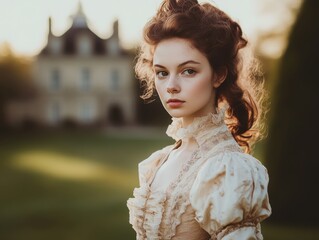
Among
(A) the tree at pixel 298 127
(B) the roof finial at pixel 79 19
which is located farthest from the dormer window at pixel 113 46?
(A) the tree at pixel 298 127

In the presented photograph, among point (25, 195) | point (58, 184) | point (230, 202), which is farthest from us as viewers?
point (58, 184)

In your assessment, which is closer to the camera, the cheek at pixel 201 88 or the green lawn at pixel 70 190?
the cheek at pixel 201 88

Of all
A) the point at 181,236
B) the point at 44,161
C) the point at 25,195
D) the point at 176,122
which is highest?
the point at 44,161

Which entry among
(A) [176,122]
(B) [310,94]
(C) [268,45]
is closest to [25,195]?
(B) [310,94]

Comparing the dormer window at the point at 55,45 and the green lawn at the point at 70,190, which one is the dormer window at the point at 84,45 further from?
the green lawn at the point at 70,190

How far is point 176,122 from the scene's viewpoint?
7.26ft

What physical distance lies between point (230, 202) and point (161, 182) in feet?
1.15

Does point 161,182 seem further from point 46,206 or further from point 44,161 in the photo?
point 44,161

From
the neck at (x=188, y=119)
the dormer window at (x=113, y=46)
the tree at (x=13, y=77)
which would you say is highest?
the dormer window at (x=113, y=46)

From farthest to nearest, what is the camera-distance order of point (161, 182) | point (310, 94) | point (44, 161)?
point (44, 161) → point (310, 94) → point (161, 182)

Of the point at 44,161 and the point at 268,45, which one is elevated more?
the point at 268,45

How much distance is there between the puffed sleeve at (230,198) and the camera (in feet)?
5.87

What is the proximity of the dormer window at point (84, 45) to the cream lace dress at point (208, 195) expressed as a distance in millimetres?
28905

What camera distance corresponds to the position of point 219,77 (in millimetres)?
2049
